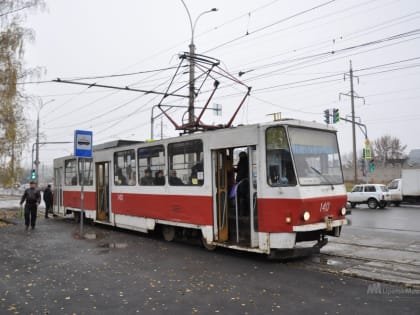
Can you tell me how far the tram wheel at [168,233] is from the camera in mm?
11086

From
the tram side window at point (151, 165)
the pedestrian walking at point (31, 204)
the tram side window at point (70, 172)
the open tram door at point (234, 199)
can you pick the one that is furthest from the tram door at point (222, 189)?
Answer: the tram side window at point (70, 172)

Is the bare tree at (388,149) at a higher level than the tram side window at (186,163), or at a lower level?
higher

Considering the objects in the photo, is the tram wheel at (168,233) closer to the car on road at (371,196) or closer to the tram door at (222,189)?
the tram door at (222,189)

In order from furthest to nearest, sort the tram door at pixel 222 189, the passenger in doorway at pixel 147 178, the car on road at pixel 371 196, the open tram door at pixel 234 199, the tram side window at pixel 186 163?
the car on road at pixel 371 196
the passenger in doorway at pixel 147 178
the tram side window at pixel 186 163
the tram door at pixel 222 189
the open tram door at pixel 234 199

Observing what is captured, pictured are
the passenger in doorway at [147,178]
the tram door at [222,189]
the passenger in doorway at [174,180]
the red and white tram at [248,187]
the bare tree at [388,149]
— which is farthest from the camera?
the bare tree at [388,149]

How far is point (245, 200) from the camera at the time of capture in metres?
8.94

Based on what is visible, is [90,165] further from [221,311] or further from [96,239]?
[221,311]

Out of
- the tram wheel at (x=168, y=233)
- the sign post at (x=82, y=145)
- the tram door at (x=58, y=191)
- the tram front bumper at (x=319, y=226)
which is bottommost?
the tram wheel at (x=168, y=233)

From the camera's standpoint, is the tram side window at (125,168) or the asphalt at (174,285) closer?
the asphalt at (174,285)

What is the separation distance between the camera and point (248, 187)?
8.91 meters

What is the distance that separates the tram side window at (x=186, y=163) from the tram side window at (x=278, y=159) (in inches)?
77.1

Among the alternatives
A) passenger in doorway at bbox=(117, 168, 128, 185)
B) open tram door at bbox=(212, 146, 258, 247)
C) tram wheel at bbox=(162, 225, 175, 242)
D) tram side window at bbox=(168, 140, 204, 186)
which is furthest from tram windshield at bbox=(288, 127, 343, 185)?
passenger in doorway at bbox=(117, 168, 128, 185)

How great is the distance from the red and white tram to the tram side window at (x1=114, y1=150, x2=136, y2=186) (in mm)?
241

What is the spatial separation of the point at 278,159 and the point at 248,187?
108 cm
